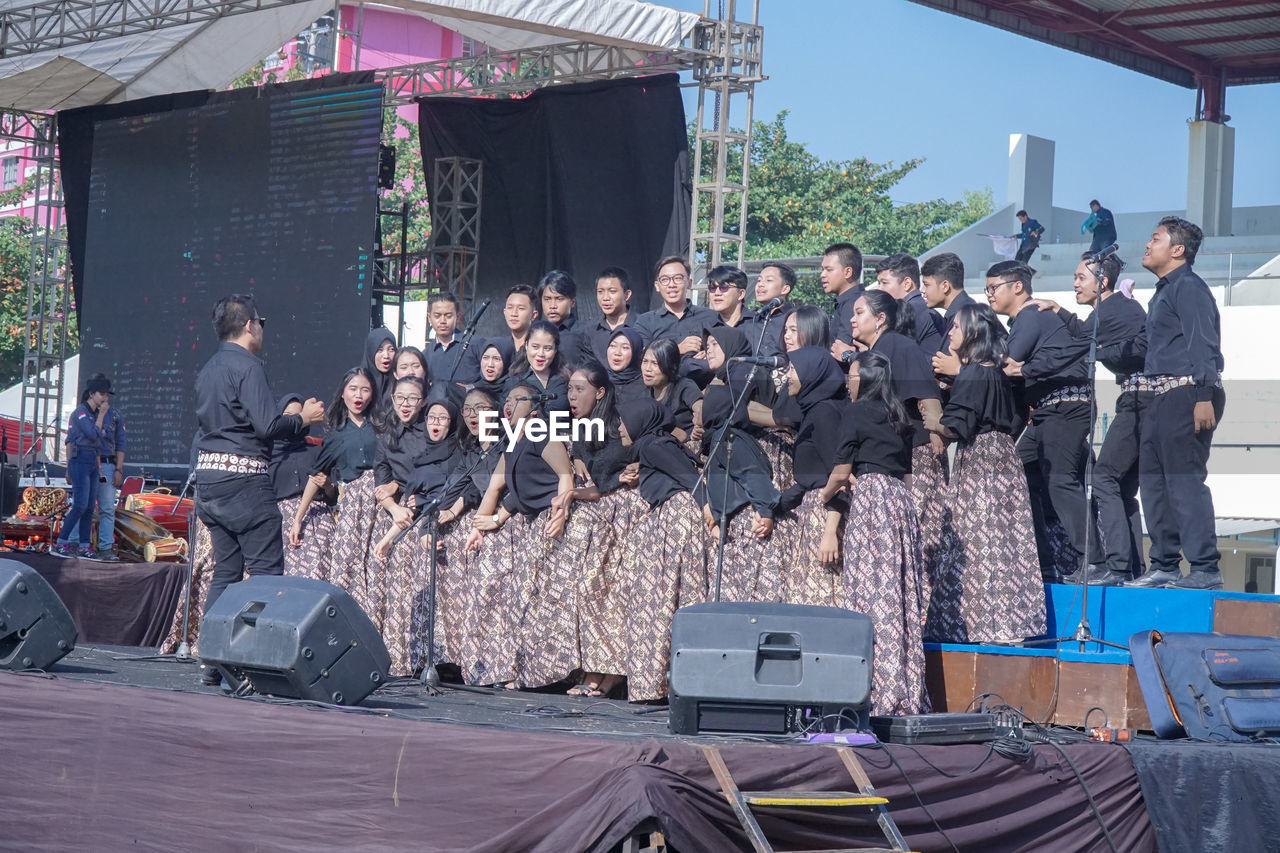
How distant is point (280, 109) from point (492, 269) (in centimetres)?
225

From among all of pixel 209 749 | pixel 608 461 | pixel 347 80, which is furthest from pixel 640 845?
pixel 347 80

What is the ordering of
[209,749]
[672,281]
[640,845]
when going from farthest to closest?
[672,281] < [209,749] < [640,845]

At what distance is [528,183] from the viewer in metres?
11.5

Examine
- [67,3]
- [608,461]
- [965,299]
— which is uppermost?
[67,3]

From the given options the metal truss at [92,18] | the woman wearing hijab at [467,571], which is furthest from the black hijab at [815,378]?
the metal truss at [92,18]

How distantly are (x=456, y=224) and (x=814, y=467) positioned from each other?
7.08 meters

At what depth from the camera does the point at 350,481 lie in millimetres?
6691

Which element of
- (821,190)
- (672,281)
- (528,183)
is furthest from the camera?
(821,190)

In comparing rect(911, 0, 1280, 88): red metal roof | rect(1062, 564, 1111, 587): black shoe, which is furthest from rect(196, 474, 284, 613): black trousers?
rect(911, 0, 1280, 88): red metal roof

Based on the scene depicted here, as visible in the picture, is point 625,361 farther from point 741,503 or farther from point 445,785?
point 445,785

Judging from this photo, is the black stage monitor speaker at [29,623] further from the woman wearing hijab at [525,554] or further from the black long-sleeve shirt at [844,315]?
the black long-sleeve shirt at [844,315]

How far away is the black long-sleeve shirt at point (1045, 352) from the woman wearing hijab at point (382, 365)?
10.2 ft

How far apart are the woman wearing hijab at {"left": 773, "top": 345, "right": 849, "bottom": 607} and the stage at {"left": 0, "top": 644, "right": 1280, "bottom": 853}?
1.12 m

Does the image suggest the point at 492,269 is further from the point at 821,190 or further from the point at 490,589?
the point at 821,190
